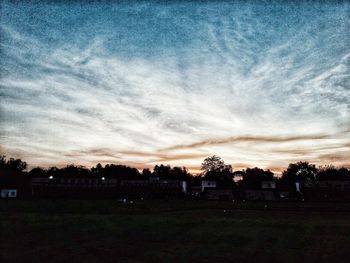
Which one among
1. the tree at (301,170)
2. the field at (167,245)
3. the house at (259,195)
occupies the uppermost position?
the tree at (301,170)

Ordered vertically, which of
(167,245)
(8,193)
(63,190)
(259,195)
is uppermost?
(63,190)

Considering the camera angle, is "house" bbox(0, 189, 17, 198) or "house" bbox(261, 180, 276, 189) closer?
"house" bbox(0, 189, 17, 198)

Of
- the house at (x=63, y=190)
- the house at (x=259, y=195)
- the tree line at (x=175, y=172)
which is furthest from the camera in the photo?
the tree line at (x=175, y=172)

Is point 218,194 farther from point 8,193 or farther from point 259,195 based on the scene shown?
point 8,193

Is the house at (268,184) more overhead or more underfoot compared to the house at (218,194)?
more overhead

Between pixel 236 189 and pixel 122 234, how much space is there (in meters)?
80.7

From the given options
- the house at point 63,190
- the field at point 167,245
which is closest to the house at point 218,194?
the house at point 63,190

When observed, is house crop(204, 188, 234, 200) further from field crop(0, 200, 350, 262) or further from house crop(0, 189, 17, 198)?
field crop(0, 200, 350, 262)

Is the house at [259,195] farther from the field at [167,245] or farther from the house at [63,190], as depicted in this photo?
the field at [167,245]

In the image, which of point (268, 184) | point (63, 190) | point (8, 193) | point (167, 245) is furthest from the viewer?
point (268, 184)

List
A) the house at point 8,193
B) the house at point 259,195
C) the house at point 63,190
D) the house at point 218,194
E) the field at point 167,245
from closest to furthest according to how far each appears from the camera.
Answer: the field at point 167,245
the house at point 8,193
the house at point 63,190
the house at point 259,195
the house at point 218,194

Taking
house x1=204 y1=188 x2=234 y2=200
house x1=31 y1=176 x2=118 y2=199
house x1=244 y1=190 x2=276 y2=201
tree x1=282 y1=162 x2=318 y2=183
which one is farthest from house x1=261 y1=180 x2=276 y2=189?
tree x1=282 y1=162 x2=318 y2=183

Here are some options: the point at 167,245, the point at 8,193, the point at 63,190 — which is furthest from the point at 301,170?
the point at 167,245

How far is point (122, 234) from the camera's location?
18812 millimetres
